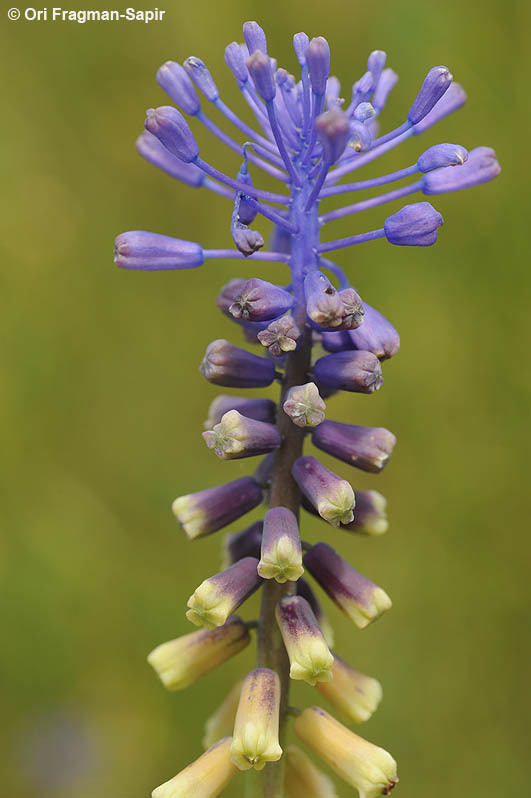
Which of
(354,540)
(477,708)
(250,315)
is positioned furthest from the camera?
(354,540)

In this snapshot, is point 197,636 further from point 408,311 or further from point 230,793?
point 408,311

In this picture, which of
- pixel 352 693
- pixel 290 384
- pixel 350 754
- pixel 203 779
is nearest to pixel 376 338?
pixel 290 384

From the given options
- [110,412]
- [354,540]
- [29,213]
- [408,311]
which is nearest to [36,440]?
[110,412]

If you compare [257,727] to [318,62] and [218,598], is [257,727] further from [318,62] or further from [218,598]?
[318,62]

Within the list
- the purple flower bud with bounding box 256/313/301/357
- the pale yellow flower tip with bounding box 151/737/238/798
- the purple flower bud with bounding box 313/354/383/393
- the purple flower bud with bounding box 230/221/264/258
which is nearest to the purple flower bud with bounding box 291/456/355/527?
the purple flower bud with bounding box 313/354/383/393

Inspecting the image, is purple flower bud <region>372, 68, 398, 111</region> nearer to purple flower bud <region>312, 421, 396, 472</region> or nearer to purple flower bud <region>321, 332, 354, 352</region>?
purple flower bud <region>321, 332, 354, 352</region>

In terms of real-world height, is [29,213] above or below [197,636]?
above

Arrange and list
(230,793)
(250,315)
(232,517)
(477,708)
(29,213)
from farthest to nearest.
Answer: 1. (29,213)
2. (477,708)
3. (230,793)
4. (232,517)
5. (250,315)
